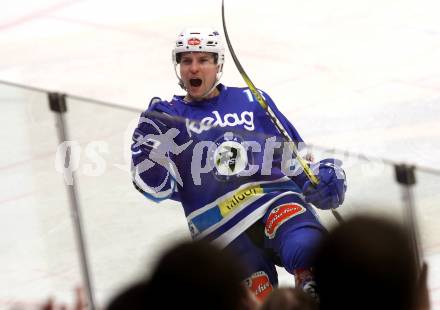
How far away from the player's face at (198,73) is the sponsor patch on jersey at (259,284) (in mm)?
711

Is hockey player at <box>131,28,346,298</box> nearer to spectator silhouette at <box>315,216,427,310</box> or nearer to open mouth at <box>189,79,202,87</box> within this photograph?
open mouth at <box>189,79,202,87</box>

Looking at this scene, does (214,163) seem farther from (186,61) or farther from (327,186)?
(186,61)

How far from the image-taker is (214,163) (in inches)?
177

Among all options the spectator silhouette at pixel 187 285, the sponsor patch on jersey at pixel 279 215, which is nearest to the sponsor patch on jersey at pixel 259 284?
the sponsor patch on jersey at pixel 279 215

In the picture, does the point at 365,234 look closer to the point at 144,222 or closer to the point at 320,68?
the point at 144,222

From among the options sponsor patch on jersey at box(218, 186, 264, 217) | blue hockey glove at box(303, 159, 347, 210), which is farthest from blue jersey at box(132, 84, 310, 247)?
blue hockey glove at box(303, 159, 347, 210)

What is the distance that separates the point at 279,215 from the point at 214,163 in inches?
15.1

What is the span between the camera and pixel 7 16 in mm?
9695

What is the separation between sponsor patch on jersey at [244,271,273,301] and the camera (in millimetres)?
4645

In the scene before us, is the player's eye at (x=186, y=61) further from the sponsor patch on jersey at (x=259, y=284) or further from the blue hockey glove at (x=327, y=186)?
the sponsor patch on jersey at (x=259, y=284)

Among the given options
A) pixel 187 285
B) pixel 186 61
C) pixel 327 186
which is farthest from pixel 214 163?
pixel 187 285

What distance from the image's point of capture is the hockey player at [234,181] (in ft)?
14.3

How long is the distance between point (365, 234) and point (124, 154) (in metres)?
2.04

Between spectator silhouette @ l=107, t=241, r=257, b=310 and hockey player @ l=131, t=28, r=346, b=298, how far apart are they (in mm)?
1536
